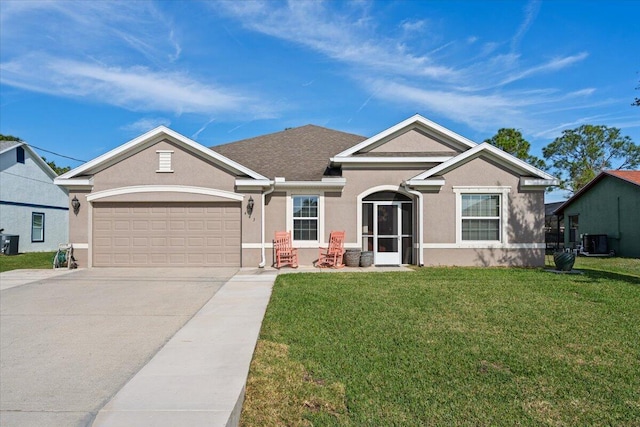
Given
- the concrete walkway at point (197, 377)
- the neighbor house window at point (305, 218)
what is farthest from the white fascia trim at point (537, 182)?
the concrete walkway at point (197, 377)

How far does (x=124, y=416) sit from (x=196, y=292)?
618cm

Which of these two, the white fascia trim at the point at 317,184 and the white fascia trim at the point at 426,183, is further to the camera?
the white fascia trim at the point at 317,184

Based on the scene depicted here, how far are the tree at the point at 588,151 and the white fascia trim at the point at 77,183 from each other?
48.2 meters

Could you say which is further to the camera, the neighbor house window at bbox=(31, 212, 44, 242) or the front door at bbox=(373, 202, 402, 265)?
the neighbor house window at bbox=(31, 212, 44, 242)

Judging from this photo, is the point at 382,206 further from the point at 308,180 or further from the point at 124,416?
the point at 124,416

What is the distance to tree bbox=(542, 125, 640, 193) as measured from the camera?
47.8 m

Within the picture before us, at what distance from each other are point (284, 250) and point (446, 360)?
9.60 metres

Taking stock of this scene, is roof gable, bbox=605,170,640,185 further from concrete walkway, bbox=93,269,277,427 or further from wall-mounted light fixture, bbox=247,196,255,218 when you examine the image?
concrete walkway, bbox=93,269,277,427

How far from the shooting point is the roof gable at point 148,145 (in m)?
13.7

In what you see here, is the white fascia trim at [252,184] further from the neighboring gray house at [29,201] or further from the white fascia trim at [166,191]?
the neighboring gray house at [29,201]

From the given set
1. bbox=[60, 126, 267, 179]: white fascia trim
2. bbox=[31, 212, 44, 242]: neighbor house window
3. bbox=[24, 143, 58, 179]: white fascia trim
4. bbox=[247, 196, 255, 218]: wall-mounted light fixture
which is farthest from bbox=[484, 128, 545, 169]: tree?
bbox=[31, 212, 44, 242]: neighbor house window

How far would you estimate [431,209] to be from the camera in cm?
1411

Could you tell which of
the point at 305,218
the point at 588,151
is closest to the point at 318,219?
the point at 305,218

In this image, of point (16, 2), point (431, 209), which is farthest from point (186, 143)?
point (431, 209)
